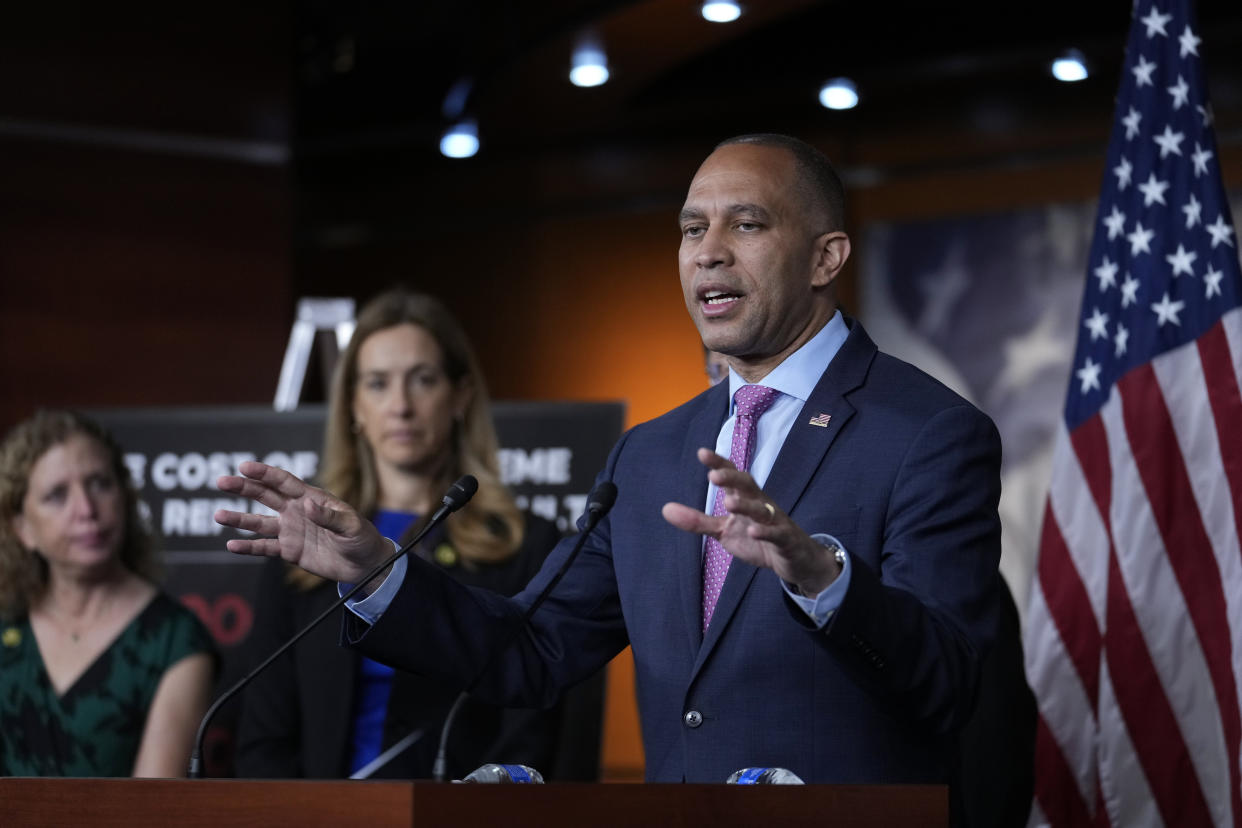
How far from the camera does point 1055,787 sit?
3.28 metres

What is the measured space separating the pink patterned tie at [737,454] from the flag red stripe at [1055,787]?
60.3 inches

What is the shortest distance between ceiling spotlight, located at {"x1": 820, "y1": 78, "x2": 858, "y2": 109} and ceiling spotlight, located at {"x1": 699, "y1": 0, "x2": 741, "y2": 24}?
998 mm

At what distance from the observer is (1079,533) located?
339 cm

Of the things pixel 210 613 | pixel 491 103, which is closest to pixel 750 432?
pixel 210 613

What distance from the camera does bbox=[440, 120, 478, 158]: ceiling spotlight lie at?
700 cm

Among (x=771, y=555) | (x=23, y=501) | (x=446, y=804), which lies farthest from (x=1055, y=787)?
(x=23, y=501)

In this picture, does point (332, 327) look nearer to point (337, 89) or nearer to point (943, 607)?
point (337, 89)

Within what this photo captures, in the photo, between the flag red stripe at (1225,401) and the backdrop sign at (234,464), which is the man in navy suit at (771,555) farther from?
the backdrop sign at (234,464)

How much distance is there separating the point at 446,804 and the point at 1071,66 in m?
5.18

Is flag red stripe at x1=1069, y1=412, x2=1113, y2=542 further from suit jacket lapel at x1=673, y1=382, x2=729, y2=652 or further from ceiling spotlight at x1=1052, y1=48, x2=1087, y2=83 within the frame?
ceiling spotlight at x1=1052, y1=48, x2=1087, y2=83

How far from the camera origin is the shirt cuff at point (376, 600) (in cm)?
192

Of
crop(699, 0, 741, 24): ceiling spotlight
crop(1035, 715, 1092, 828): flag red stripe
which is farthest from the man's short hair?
crop(699, 0, 741, 24): ceiling spotlight

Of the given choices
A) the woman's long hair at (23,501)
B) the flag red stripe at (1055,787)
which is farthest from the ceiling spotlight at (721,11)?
the flag red stripe at (1055,787)

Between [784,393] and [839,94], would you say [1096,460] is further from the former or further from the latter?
[839,94]
